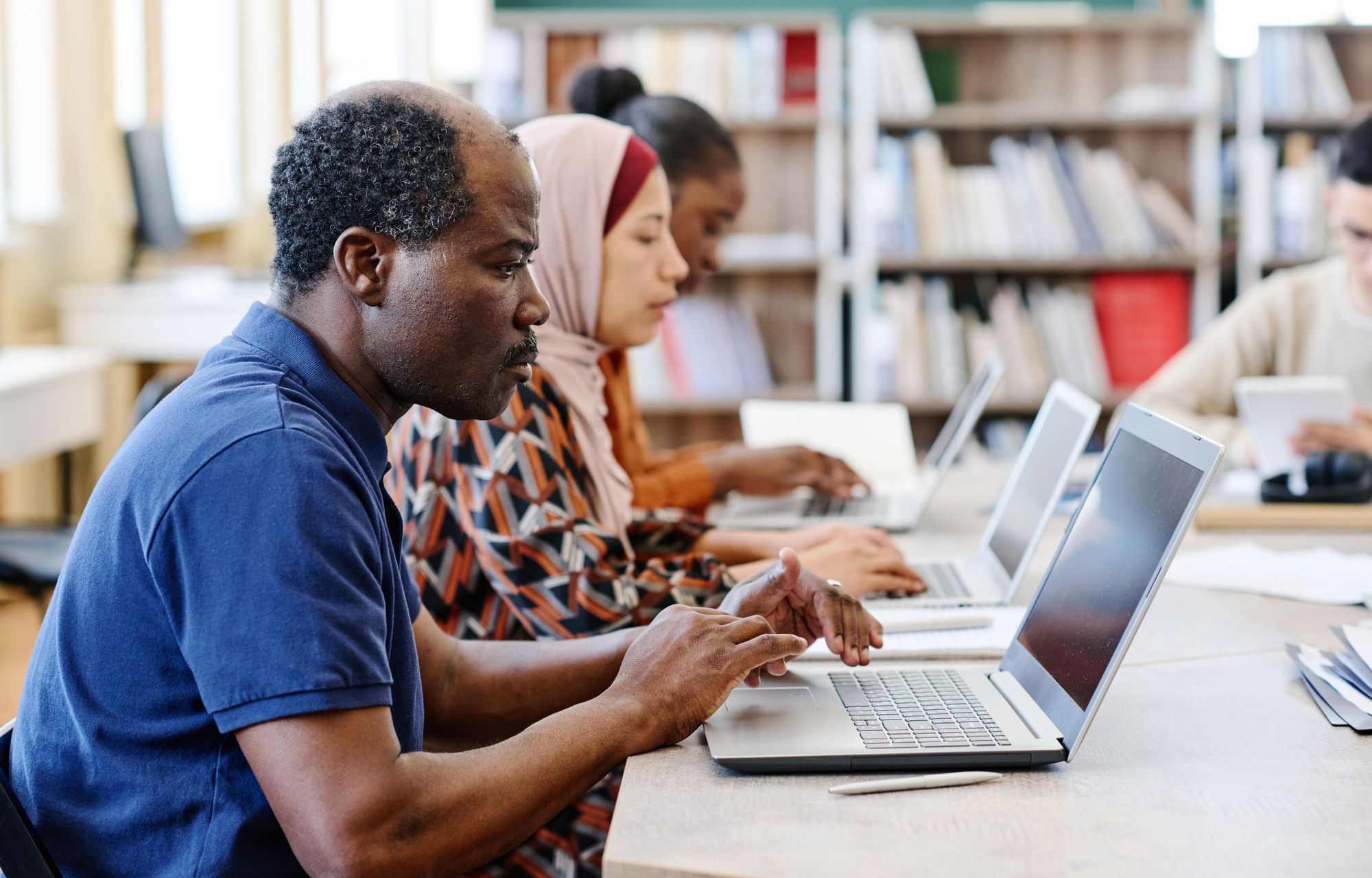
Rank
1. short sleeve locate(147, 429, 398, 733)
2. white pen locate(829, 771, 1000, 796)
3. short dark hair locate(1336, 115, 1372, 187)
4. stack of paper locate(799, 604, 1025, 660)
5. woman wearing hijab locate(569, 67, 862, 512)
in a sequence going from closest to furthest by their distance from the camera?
short sleeve locate(147, 429, 398, 733) → white pen locate(829, 771, 1000, 796) → stack of paper locate(799, 604, 1025, 660) → woman wearing hijab locate(569, 67, 862, 512) → short dark hair locate(1336, 115, 1372, 187)

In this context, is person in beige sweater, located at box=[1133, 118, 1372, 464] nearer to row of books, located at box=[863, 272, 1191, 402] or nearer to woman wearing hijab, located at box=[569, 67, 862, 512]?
woman wearing hijab, located at box=[569, 67, 862, 512]

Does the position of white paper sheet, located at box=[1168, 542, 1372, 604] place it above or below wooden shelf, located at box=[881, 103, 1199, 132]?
below

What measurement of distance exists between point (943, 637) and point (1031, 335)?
9.39 feet

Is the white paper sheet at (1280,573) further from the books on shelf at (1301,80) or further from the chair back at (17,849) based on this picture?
the books on shelf at (1301,80)

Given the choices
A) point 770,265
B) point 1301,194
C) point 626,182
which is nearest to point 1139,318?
point 1301,194

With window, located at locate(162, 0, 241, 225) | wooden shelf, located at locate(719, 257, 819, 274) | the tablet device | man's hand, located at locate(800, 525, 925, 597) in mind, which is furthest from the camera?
window, located at locate(162, 0, 241, 225)

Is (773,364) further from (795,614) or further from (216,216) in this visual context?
(795,614)

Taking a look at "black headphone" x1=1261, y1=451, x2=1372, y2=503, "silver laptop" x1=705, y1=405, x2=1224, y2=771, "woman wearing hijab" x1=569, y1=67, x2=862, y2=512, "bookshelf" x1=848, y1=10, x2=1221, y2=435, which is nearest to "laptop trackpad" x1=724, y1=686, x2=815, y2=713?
"silver laptop" x1=705, y1=405, x2=1224, y2=771

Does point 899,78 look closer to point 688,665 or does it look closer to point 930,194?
point 930,194

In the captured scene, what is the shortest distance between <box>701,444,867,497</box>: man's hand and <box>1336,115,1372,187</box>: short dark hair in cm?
114

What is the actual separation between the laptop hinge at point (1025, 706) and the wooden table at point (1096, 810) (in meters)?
0.03

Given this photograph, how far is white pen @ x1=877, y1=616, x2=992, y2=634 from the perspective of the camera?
56.0 inches

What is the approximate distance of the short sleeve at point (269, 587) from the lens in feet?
2.71

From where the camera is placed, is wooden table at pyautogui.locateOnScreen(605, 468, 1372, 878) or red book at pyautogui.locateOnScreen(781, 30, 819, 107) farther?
red book at pyautogui.locateOnScreen(781, 30, 819, 107)
